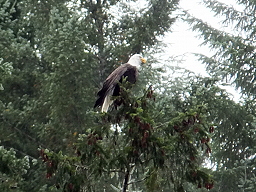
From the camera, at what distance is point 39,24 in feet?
37.8

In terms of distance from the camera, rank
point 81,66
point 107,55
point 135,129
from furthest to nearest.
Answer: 1. point 107,55
2. point 81,66
3. point 135,129

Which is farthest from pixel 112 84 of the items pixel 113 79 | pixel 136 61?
pixel 136 61

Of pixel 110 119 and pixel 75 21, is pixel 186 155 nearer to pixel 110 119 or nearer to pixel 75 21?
pixel 110 119

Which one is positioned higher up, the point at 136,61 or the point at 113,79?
the point at 136,61

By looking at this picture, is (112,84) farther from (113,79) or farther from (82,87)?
(82,87)

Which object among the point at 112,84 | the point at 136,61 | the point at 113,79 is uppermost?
the point at 136,61

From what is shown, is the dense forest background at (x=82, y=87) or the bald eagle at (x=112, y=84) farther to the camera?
the dense forest background at (x=82, y=87)

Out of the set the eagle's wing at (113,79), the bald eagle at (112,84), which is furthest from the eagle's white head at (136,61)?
the eagle's wing at (113,79)

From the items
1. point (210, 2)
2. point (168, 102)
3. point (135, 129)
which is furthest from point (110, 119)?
point (210, 2)

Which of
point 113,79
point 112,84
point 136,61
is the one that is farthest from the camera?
point 136,61

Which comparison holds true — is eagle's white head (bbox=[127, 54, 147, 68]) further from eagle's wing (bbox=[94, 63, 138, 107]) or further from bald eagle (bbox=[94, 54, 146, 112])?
eagle's wing (bbox=[94, 63, 138, 107])

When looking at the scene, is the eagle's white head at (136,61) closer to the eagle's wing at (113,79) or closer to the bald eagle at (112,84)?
the bald eagle at (112,84)

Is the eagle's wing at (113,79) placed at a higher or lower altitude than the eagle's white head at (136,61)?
lower

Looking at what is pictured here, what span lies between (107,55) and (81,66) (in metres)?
1.00
